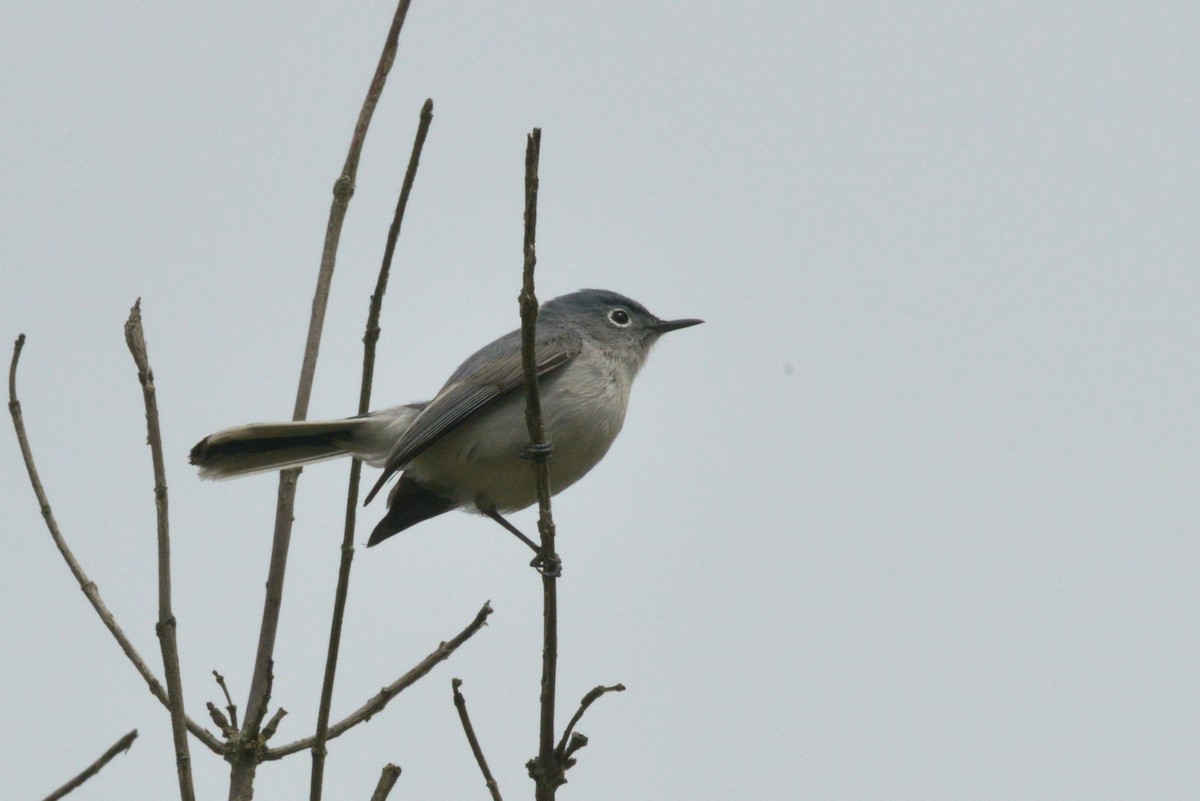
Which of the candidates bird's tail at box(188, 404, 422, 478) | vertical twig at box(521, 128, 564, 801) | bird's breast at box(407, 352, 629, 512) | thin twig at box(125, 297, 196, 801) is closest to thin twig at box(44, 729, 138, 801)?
thin twig at box(125, 297, 196, 801)

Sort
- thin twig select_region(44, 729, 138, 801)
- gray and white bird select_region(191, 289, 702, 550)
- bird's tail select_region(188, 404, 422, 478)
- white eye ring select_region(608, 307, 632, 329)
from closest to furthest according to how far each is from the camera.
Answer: thin twig select_region(44, 729, 138, 801) → bird's tail select_region(188, 404, 422, 478) → gray and white bird select_region(191, 289, 702, 550) → white eye ring select_region(608, 307, 632, 329)

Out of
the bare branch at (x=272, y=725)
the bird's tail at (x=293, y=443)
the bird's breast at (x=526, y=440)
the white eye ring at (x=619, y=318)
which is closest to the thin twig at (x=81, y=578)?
the bare branch at (x=272, y=725)

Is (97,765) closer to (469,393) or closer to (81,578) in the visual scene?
(81,578)

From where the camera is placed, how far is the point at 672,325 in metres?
5.53

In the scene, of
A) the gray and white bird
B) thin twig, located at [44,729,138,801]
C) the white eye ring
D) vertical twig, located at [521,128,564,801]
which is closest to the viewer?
thin twig, located at [44,729,138,801]

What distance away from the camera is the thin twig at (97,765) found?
209 cm

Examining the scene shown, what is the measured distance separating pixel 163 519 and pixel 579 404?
8.08 ft

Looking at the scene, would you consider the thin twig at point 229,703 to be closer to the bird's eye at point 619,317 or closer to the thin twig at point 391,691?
the thin twig at point 391,691

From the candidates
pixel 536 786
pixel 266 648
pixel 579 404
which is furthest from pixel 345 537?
pixel 579 404

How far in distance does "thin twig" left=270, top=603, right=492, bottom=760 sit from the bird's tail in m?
1.27

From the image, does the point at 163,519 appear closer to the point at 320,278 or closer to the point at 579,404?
the point at 320,278

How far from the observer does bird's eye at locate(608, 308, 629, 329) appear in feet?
17.6

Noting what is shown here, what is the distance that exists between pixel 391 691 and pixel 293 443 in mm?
1897

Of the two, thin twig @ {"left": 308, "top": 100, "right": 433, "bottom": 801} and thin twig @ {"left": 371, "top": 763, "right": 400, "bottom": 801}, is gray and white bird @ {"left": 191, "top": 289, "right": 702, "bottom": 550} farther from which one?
thin twig @ {"left": 371, "top": 763, "right": 400, "bottom": 801}
